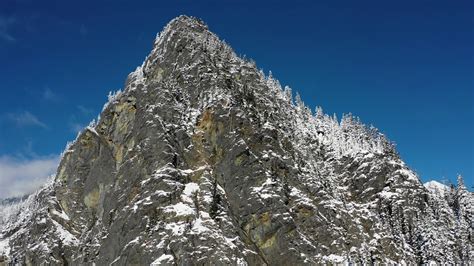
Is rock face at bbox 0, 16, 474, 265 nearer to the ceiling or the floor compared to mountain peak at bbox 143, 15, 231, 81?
nearer to the floor

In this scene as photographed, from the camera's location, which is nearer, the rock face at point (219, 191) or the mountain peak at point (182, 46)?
the rock face at point (219, 191)

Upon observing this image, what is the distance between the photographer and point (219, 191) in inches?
4198

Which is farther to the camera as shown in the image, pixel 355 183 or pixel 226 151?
pixel 355 183

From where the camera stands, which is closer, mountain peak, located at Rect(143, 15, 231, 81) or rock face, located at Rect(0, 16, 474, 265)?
rock face, located at Rect(0, 16, 474, 265)

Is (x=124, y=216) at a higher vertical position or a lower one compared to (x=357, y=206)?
lower

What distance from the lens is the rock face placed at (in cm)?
9800

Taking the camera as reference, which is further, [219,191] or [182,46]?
[182,46]

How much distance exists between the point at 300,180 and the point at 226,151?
1848 cm

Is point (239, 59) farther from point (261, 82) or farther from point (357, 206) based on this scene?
point (357, 206)

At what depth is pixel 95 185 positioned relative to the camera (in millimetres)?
124688

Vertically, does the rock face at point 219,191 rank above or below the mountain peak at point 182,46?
below

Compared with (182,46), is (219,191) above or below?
below

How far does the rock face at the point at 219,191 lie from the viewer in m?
98.0

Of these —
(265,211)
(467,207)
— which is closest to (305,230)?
(265,211)
